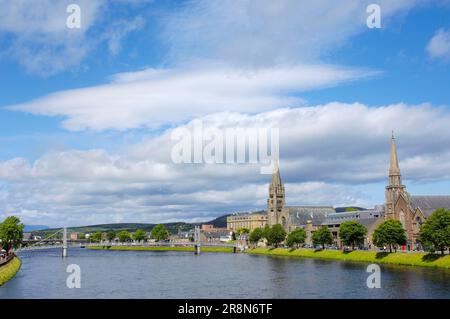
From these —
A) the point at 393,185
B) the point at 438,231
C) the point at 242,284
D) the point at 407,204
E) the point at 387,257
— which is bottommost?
the point at 242,284

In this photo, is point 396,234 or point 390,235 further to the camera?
point 390,235

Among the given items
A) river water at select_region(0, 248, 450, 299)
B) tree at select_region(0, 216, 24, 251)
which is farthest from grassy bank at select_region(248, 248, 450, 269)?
tree at select_region(0, 216, 24, 251)

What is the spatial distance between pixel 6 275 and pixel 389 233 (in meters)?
85.6

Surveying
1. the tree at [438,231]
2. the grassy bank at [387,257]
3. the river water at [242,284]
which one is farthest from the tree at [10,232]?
the tree at [438,231]

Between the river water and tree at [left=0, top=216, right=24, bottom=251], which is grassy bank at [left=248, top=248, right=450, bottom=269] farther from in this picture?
tree at [left=0, top=216, right=24, bottom=251]

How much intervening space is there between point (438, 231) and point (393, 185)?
200ft

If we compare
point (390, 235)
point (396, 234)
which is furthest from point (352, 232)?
point (396, 234)

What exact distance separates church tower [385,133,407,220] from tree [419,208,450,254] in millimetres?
51974

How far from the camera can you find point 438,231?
118812mm

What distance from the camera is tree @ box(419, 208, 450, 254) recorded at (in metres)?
117

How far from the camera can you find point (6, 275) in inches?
4171

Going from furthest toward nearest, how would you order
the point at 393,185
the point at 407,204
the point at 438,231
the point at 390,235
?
the point at 393,185 < the point at 407,204 < the point at 390,235 < the point at 438,231

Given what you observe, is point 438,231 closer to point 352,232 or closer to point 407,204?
point 352,232
